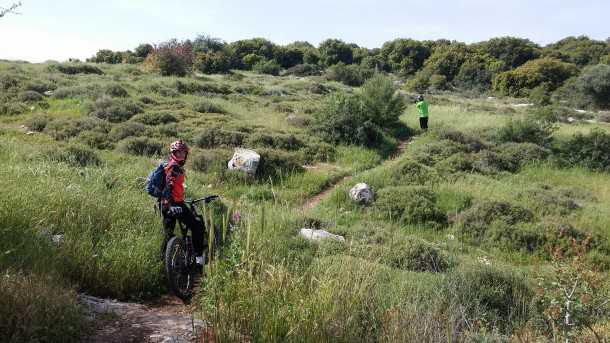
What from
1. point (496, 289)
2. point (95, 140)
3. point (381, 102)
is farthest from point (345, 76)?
point (496, 289)

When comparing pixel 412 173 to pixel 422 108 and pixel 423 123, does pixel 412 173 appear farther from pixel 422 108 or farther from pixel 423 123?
pixel 423 123

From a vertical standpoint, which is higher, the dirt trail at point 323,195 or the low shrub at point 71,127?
the low shrub at point 71,127

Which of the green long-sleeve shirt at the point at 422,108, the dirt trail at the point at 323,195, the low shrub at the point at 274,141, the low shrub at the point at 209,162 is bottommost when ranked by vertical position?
the dirt trail at the point at 323,195

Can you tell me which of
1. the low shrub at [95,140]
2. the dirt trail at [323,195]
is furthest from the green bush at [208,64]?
the dirt trail at [323,195]

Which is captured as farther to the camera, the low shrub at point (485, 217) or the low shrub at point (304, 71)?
the low shrub at point (304, 71)

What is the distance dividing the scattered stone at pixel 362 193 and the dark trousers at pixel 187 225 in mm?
5863

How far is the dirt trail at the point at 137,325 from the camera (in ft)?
12.3

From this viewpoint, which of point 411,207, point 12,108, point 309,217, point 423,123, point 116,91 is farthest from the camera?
point 116,91

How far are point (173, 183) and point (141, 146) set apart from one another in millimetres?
8759

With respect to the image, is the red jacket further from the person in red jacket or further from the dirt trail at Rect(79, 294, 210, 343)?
the dirt trail at Rect(79, 294, 210, 343)

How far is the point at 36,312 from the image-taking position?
3396mm

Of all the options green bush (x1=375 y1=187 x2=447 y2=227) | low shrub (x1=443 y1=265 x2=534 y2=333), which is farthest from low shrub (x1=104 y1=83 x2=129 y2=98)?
low shrub (x1=443 y1=265 x2=534 y2=333)

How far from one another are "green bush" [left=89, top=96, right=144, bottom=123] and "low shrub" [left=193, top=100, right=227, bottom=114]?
105 inches

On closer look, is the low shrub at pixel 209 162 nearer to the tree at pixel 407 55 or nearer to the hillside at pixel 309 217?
the hillside at pixel 309 217
